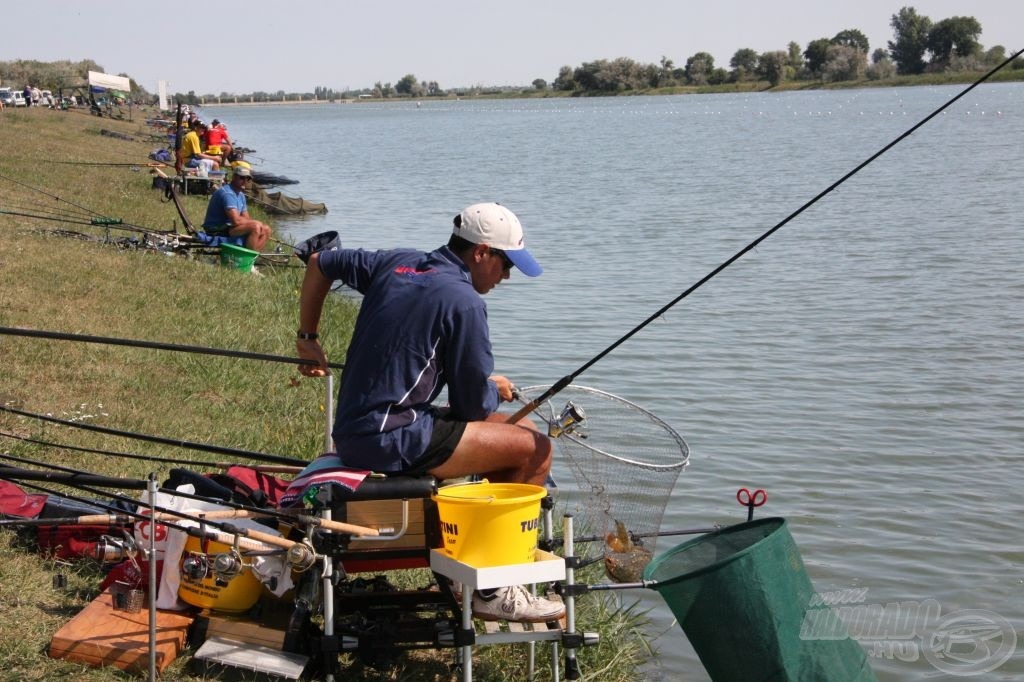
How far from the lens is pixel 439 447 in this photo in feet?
14.4

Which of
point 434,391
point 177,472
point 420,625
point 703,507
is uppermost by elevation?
point 434,391

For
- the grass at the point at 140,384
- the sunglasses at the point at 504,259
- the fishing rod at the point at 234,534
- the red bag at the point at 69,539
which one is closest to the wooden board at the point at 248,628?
the grass at the point at 140,384

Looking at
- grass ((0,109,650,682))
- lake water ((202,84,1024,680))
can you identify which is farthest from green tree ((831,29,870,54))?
grass ((0,109,650,682))

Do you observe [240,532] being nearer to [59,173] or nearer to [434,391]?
[434,391]

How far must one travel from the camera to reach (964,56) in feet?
433

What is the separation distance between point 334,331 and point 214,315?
1.02 m

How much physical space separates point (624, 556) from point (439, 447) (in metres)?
0.82

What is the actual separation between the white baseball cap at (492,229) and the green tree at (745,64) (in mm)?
151513

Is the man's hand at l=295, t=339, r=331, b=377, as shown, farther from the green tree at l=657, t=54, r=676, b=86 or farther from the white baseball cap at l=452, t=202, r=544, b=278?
the green tree at l=657, t=54, r=676, b=86

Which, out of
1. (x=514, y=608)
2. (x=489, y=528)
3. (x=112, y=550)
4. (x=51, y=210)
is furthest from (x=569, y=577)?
(x=51, y=210)

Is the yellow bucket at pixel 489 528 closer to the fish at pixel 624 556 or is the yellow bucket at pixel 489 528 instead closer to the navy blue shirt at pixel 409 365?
the navy blue shirt at pixel 409 365

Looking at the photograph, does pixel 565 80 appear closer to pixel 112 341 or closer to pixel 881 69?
pixel 881 69

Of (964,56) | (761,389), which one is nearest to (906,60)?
(964,56)

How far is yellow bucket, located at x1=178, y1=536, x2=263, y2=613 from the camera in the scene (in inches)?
174
